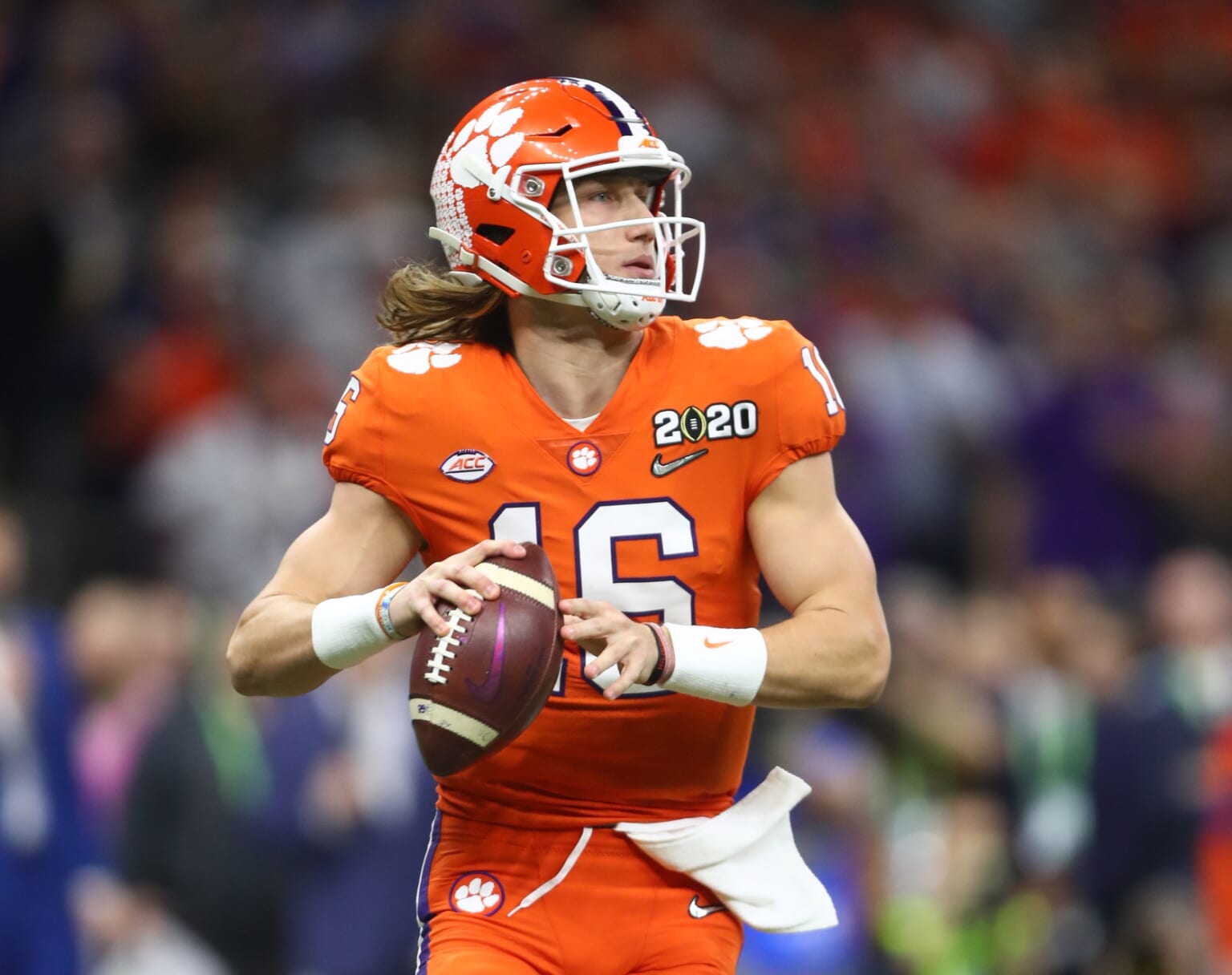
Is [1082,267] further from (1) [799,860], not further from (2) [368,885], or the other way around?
(1) [799,860]

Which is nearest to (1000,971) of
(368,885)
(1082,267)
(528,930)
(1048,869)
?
(1048,869)

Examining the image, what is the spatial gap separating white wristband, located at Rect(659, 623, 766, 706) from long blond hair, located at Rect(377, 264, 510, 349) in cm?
79

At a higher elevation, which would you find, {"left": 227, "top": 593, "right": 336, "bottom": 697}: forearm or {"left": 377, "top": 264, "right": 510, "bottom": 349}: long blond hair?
{"left": 377, "top": 264, "right": 510, "bottom": 349}: long blond hair

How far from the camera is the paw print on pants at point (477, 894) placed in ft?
12.2

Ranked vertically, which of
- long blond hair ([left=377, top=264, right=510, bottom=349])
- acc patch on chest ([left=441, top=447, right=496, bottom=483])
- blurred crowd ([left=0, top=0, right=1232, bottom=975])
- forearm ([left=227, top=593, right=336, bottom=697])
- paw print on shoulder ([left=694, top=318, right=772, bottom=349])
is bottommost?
blurred crowd ([left=0, top=0, right=1232, bottom=975])

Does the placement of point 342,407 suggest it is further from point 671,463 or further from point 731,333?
point 731,333

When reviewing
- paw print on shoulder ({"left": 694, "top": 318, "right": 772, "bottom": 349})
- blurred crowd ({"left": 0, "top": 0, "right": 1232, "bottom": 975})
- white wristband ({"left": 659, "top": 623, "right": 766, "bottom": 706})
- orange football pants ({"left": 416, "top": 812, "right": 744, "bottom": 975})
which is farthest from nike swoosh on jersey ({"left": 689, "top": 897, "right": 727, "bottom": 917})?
blurred crowd ({"left": 0, "top": 0, "right": 1232, "bottom": 975})

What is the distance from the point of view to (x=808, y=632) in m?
3.58

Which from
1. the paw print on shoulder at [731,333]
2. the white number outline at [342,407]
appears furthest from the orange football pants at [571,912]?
the paw print on shoulder at [731,333]

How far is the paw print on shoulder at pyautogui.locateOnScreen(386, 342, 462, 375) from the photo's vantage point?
3797 mm

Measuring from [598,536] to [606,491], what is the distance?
0.08m

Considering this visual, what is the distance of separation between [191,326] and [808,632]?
19.1 ft

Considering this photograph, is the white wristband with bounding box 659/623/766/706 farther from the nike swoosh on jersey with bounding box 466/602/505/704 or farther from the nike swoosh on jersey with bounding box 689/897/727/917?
the nike swoosh on jersey with bounding box 689/897/727/917

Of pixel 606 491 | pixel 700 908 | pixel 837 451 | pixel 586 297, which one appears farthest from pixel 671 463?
pixel 837 451
